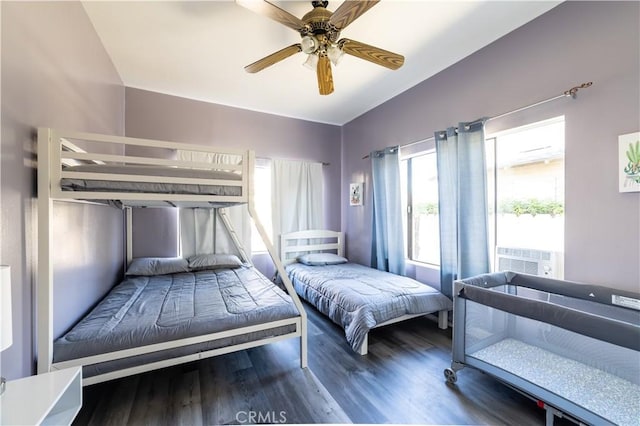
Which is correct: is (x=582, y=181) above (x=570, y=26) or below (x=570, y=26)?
below

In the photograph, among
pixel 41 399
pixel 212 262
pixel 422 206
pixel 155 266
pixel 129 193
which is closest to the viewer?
pixel 41 399

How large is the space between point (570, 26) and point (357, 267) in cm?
300

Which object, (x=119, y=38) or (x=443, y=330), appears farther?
(x=443, y=330)

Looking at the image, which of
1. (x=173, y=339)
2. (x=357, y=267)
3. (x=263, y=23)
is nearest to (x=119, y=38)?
(x=263, y=23)

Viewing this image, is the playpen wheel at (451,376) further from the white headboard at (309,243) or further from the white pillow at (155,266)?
the white pillow at (155,266)

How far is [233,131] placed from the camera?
365 centimetres

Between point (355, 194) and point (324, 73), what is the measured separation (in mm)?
2365

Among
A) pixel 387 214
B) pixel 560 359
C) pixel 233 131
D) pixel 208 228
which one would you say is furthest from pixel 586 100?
pixel 208 228

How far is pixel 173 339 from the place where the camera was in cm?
157

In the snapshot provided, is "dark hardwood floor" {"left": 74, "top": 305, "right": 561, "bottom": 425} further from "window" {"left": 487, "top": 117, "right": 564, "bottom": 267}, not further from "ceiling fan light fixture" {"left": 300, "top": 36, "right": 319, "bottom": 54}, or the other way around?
"ceiling fan light fixture" {"left": 300, "top": 36, "right": 319, "bottom": 54}

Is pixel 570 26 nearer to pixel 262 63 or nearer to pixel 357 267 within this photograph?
pixel 262 63

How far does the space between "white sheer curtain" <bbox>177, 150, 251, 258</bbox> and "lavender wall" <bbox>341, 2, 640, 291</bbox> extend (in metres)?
3.03

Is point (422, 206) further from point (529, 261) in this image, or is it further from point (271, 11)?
point (271, 11)

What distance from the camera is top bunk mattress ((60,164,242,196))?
1499mm
